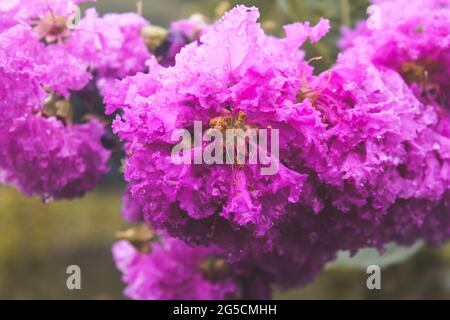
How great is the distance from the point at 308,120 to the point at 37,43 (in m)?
0.30

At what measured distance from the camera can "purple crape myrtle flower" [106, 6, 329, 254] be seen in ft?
1.91

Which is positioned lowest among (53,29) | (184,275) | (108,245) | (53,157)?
(184,275)

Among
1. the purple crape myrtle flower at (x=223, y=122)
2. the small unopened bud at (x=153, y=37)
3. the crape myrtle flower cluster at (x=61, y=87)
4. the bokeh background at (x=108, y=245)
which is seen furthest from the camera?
the bokeh background at (x=108, y=245)

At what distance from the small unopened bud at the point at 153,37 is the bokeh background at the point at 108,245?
95 mm

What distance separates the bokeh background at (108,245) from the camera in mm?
956

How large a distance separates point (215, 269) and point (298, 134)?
1.02ft

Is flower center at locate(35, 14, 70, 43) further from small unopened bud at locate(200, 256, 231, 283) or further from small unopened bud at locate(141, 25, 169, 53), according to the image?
small unopened bud at locate(200, 256, 231, 283)

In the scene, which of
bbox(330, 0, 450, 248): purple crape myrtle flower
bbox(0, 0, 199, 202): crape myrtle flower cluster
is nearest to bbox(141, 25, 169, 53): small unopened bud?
bbox(0, 0, 199, 202): crape myrtle flower cluster

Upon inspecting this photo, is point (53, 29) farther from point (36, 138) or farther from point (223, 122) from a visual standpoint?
point (223, 122)

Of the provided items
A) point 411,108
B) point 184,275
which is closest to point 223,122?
point 411,108

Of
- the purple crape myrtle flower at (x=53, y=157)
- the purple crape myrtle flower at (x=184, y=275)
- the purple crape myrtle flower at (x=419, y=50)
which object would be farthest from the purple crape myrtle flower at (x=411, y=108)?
the purple crape myrtle flower at (x=53, y=157)

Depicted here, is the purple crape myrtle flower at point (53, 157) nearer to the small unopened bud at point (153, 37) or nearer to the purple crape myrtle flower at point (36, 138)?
the purple crape myrtle flower at point (36, 138)

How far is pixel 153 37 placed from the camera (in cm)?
81

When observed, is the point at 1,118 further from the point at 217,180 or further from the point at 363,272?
the point at 363,272
